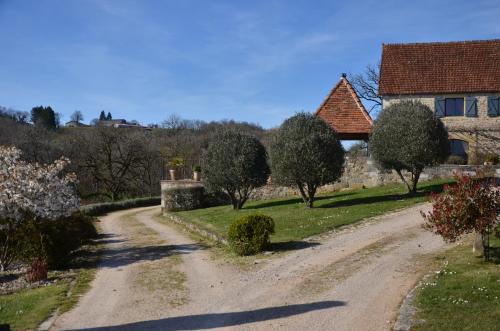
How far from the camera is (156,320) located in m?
8.80

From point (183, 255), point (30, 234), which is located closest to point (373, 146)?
point (183, 255)

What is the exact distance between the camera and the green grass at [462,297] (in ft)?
24.7

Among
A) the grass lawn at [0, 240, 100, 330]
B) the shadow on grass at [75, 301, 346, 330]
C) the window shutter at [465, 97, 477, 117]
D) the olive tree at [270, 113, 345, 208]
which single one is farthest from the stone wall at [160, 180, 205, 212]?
the shadow on grass at [75, 301, 346, 330]

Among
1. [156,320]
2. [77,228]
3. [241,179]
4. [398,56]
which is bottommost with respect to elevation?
[156,320]

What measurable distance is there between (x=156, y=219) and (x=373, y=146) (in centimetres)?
1371

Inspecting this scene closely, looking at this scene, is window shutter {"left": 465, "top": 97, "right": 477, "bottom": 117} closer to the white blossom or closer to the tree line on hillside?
the tree line on hillside

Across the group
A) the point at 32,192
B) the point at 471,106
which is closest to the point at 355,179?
the point at 471,106

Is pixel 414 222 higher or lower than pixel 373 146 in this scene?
lower

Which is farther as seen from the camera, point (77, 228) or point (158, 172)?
point (158, 172)

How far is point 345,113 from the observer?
29.0m

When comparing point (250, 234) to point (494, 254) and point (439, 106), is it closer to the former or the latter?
point (494, 254)

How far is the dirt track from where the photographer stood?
8492 millimetres

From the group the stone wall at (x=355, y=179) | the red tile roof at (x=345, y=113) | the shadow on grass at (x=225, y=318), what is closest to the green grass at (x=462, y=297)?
the shadow on grass at (x=225, y=318)

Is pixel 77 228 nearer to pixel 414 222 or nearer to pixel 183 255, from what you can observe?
pixel 183 255
